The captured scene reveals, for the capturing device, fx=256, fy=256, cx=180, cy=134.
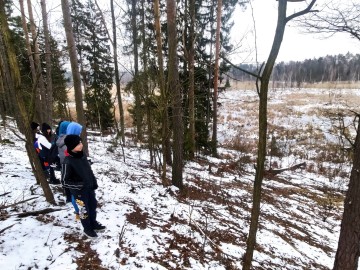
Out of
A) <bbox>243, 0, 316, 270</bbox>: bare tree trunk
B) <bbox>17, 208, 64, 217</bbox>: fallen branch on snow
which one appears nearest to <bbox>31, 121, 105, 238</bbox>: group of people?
<bbox>17, 208, 64, 217</bbox>: fallen branch on snow

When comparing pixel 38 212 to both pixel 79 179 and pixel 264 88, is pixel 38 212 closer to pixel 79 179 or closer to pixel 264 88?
pixel 79 179

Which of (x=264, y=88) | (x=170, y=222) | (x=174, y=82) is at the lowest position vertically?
(x=170, y=222)

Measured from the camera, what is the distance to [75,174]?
12.9 ft

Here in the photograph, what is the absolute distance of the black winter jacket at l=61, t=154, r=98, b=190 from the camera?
12.7 ft

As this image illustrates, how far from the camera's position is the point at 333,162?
54.6 feet

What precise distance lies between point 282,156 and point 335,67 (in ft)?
277

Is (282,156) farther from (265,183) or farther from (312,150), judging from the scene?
(265,183)

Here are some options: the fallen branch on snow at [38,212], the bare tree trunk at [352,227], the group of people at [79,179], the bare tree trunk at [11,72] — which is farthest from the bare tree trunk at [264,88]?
the bare tree trunk at [11,72]

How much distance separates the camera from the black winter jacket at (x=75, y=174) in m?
3.87

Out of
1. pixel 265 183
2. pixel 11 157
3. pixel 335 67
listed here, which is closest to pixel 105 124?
pixel 11 157

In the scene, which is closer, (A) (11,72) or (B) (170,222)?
(A) (11,72)

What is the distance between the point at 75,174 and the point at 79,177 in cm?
8

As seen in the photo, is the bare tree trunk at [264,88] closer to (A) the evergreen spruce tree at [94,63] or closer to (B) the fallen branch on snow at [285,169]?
(B) the fallen branch on snow at [285,169]

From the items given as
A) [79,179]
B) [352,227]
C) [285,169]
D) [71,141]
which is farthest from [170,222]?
[285,169]
